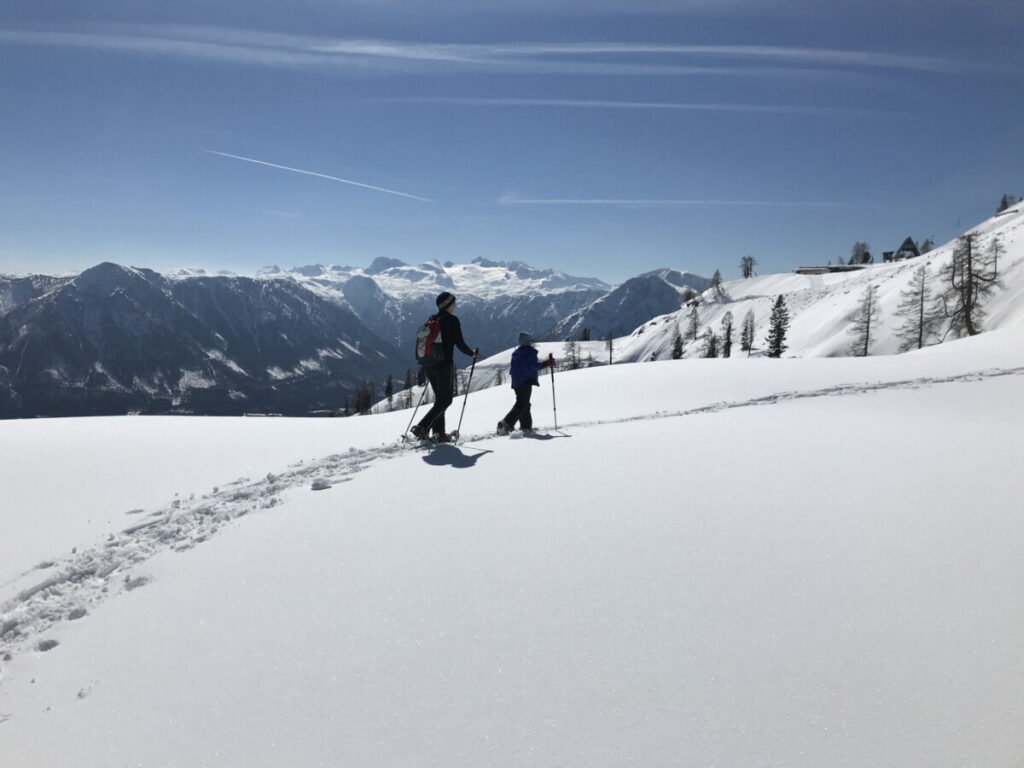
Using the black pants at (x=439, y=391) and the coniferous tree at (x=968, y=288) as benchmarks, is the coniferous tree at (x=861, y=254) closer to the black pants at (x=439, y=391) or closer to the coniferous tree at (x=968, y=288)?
the coniferous tree at (x=968, y=288)

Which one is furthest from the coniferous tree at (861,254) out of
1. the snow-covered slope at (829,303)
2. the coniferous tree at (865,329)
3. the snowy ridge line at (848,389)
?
the snowy ridge line at (848,389)

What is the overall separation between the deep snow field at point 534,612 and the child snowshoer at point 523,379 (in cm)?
313

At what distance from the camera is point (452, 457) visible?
845 cm

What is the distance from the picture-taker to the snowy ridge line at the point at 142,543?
170 inches

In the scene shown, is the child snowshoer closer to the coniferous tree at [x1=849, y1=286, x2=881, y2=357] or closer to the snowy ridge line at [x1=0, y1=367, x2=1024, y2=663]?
the snowy ridge line at [x1=0, y1=367, x2=1024, y2=663]

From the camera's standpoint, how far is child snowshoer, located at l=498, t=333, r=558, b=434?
440 inches

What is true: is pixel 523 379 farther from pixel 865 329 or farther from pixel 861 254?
pixel 861 254

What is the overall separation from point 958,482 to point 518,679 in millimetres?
5970

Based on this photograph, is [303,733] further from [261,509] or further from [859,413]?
[859,413]

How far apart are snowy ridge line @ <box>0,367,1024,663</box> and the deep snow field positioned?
0.04m

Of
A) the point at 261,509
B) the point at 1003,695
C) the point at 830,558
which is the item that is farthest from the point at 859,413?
the point at 261,509

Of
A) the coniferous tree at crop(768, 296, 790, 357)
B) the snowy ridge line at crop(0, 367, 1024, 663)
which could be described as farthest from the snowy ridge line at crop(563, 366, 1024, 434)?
the coniferous tree at crop(768, 296, 790, 357)

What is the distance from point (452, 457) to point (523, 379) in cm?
353

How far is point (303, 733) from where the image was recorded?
9.49 feet
